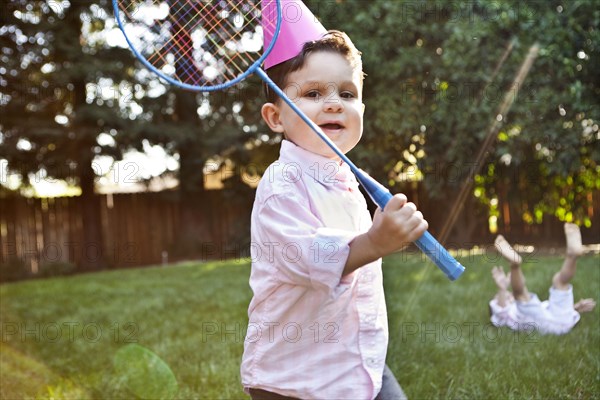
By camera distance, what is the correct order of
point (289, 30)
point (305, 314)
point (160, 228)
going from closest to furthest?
point (305, 314) < point (289, 30) < point (160, 228)

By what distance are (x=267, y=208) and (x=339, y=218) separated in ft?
0.67

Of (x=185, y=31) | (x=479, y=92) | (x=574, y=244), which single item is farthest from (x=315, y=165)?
(x=479, y=92)

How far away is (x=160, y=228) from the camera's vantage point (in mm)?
12852

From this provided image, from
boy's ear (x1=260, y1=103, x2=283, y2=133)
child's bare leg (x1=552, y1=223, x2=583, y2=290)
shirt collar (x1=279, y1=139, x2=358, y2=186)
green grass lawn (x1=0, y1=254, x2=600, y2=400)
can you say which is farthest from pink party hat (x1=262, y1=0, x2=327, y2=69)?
child's bare leg (x1=552, y1=223, x2=583, y2=290)

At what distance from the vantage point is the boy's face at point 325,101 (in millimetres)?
1672

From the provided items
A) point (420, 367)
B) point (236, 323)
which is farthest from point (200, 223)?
point (420, 367)

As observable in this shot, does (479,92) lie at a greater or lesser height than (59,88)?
lesser

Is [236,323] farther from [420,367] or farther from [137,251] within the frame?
[137,251]

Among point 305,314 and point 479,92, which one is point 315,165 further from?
point 479,92

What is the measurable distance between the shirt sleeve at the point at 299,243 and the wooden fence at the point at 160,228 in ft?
29.3

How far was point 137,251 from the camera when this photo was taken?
503 inches

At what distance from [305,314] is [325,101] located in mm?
545

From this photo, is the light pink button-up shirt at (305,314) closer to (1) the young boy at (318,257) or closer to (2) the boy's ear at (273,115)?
(1) the young boy at (318,257)

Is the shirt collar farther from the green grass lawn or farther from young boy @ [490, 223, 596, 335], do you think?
young boy @ [490, 223, 596, 335]
